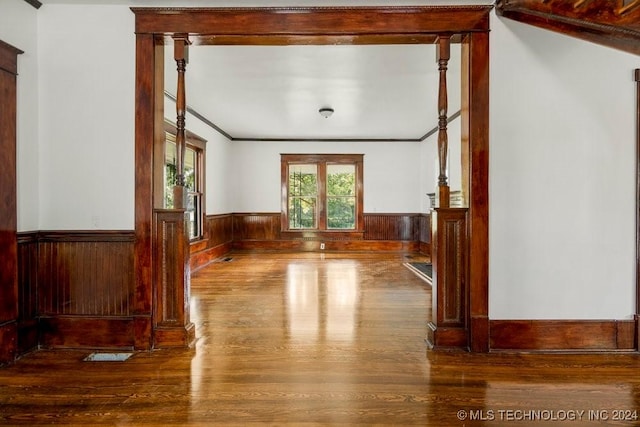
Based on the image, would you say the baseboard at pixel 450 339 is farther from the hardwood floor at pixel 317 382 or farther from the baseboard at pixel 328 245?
the baseboard at pixel 328 245

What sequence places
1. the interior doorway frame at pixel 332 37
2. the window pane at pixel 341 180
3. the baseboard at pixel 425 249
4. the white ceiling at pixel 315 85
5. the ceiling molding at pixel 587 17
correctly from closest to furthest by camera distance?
the ceiling molding at pixel 587 17 < the interior doorway frame at pixel 332 37 < the white ceiling at pixel 315 85 < the baseboard at pixel 425 249 < the window pane at pixel 341 180

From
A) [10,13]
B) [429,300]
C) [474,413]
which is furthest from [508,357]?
[10,13]

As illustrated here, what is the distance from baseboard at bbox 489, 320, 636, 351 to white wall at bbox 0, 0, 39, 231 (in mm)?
3457

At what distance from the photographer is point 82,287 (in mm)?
2725

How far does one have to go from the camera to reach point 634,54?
2.61 meters

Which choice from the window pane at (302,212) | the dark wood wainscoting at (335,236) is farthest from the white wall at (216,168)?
the window pane at (302,212)

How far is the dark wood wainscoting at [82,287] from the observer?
2697mm

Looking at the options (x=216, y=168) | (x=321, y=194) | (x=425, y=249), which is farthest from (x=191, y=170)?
(x=425, y=249)

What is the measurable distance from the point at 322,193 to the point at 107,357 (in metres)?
6.30

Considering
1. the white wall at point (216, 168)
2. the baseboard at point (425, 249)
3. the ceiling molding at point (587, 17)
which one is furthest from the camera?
the baseboard at point (425, 249)

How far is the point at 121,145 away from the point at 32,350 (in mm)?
1613

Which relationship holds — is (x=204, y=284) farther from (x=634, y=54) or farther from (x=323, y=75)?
(x=634, y=54)

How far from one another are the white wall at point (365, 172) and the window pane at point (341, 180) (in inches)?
12.0

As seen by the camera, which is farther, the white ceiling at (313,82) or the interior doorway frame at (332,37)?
the white ceiling at (313,82)
